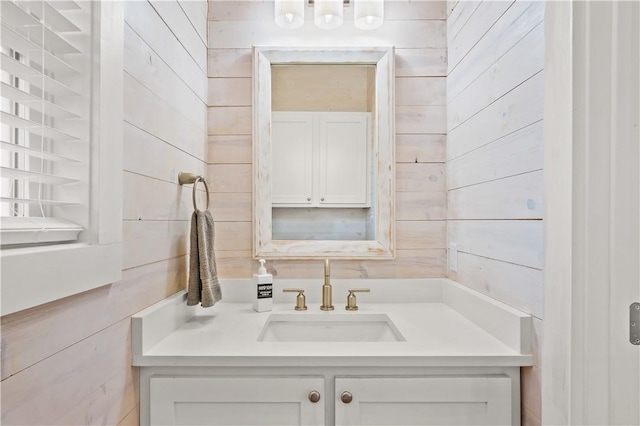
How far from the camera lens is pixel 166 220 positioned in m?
1.15

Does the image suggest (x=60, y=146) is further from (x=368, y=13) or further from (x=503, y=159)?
(x=368, y=13)

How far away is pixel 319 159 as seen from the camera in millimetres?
1554

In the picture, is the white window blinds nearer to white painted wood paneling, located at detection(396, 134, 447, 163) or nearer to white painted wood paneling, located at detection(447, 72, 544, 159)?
white painted wood paneling, located at detection(447, 72, 544, 159)

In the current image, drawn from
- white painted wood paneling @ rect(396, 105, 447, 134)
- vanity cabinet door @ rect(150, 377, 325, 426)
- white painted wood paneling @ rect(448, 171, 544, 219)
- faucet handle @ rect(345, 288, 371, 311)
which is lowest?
vanity cabinet door @ rect(150, 377, 325, 426)

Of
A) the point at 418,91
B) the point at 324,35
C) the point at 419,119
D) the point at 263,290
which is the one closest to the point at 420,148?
the point at 419,119

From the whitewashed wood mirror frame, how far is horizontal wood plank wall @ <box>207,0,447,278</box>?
4 cm

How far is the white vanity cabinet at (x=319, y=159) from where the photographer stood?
1.55 m

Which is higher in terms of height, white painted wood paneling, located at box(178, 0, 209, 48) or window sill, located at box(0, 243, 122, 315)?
white painted wood paneling, located at box(178, 0, 209, 48)

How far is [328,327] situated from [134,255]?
0.70 meters

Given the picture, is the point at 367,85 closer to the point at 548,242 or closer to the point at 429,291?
the point at 429,291

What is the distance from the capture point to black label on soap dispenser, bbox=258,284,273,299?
141cm

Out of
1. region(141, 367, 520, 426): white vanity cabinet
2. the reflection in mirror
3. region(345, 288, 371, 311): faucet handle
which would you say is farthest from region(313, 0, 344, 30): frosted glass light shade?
region(141, 367, 520, 426): white vanity cabinet

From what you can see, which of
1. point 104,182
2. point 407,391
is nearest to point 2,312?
point 104,182

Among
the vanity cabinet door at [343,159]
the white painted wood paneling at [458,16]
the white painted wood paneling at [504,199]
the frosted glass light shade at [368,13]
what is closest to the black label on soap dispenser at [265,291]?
the vanity cabinet door at [343,159]
